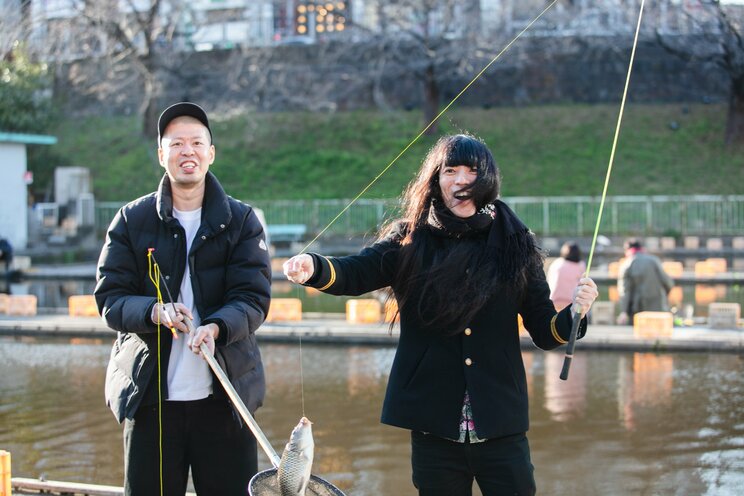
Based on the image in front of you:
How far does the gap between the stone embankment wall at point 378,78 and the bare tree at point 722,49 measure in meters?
2.10

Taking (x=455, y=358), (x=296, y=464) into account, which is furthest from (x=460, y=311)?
(x=296, y=464)

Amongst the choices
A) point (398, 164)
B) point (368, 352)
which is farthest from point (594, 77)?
point (368, 352)

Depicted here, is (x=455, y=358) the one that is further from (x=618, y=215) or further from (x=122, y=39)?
(x=122, y=39)

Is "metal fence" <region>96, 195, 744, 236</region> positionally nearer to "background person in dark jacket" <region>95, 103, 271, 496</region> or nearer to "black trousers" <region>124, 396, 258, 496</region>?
"background person in dark jacket" <region>95, 103, 271, 496</region>

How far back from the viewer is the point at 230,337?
13.9ft

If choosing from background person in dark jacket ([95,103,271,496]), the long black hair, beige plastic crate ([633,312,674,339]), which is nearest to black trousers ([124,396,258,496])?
background person in dark jacket ([95,103,271,496])

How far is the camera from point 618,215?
3200 centimetres

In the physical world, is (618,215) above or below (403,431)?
above

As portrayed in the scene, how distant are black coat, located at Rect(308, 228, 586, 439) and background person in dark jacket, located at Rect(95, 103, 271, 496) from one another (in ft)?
1.77

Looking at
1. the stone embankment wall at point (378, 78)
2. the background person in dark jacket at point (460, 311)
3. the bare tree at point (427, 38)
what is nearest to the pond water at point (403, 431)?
the background person in dark jacket at point (460, 311)

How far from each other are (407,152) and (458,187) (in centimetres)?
3573

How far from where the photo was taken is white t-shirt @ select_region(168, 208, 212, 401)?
435 centimetres

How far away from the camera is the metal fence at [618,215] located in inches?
1232

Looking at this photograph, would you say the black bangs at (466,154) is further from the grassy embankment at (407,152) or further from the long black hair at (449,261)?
the grassy embankment at (407,152)
